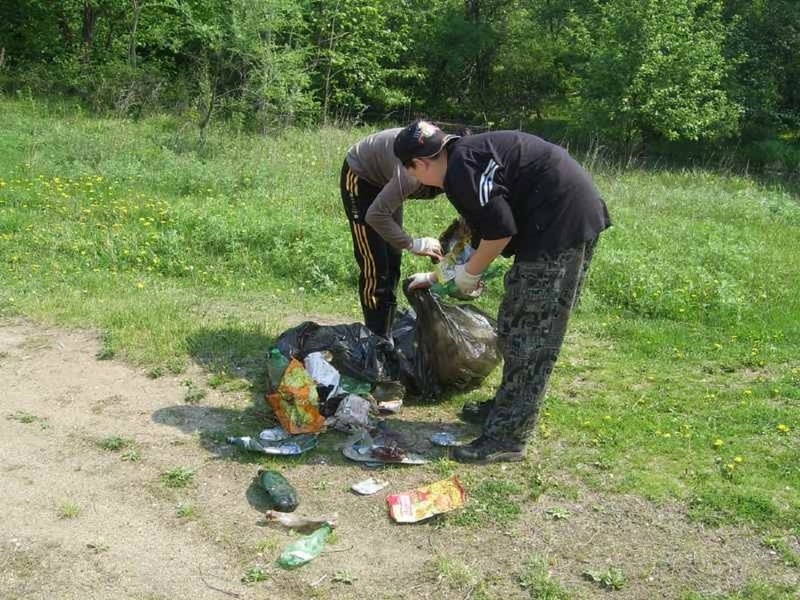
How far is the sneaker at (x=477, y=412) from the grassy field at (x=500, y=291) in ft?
0.95

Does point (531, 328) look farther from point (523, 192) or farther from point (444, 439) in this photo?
point (444, 439)

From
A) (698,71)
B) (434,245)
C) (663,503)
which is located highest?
(698,71)

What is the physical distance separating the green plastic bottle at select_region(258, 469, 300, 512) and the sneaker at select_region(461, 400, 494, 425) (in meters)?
1.17

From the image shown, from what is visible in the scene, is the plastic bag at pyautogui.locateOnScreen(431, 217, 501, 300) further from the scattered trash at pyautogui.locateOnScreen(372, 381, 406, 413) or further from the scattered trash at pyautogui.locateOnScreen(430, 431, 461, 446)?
the scattered trash at pyautogui.locateOnScreen(430, 431, 461, 446)

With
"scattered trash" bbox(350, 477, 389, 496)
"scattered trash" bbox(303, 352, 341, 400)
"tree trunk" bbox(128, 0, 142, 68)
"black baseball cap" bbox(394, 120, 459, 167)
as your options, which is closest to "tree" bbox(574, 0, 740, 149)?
"tree trunk" bbox(128, 0, 142, 68)

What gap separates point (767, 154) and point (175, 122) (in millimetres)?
11714

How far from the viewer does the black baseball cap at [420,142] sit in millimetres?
3752

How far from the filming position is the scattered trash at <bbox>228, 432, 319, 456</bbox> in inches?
165

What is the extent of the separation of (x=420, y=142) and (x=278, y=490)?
1705mm

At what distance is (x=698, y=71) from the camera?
15.7m

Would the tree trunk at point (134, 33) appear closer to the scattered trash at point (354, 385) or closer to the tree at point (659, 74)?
the tree at point (659, 74)

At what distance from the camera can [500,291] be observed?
6.73 metres

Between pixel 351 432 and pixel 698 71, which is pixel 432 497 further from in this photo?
pixel 698 71

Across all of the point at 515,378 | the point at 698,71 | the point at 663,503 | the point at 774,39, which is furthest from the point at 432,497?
the point at 774,39
